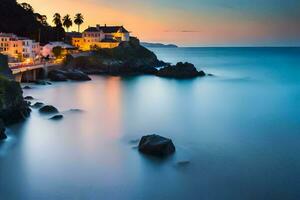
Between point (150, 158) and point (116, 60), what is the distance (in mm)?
61540

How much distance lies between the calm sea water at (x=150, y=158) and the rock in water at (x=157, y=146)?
0.52 meters

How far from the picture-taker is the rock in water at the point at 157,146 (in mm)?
22781

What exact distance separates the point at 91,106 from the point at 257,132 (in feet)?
59.9

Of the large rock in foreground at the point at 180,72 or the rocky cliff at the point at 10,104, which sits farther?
the large rock in foreground at the point at 180,72

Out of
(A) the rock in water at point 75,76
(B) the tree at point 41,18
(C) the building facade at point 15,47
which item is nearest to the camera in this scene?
(A) the rock in water at point 75,76

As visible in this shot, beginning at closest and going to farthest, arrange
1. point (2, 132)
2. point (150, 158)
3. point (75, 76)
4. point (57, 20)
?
point (150, 158), point (2, 132), point (75, 76), point (57, 20)

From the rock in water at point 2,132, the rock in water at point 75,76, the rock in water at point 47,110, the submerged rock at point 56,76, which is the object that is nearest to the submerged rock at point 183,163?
the rock in water at point 2,132

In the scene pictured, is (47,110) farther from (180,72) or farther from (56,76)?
(180,72)

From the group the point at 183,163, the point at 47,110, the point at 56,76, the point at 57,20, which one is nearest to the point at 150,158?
the point at 183,163

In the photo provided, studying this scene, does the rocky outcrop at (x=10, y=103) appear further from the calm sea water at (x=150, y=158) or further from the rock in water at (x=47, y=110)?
the rock in water at (x=47, y=110)

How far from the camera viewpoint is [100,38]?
89.4 meters

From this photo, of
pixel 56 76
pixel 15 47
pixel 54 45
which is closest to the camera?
pixel 56 76

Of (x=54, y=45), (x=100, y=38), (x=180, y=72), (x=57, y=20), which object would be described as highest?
(x=57, y=20)

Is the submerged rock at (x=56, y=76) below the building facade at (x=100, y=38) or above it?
below
